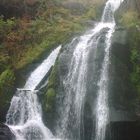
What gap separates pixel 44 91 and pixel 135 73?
4.74 metres

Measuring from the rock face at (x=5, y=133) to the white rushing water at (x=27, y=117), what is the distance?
1.10ft

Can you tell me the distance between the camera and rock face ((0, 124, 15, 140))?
62.7ft

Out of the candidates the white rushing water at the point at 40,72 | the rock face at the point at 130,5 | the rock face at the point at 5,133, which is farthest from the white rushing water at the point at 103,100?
the rock face at the point at 130,5

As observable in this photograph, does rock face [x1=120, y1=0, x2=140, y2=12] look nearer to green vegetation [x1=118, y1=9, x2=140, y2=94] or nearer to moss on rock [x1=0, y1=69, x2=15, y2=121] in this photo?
green vegetation [x1=118, y1=9, x2=140, y2=94]

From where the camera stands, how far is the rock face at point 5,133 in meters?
19.1

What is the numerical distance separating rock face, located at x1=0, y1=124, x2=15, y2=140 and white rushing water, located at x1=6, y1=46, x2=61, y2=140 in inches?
13.2

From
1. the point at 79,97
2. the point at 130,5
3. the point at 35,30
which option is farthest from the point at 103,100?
the point at 130,5

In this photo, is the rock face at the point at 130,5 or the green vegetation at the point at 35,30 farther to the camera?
the rock face at the point at 130,5

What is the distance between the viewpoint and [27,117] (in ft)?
68.7

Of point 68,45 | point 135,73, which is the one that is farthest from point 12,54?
point 135,73

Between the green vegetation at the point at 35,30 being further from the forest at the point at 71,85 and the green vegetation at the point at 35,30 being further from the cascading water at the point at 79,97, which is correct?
the cascading water at the point at 79,97

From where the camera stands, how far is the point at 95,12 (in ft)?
104

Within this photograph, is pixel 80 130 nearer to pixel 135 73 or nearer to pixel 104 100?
pixel 104 100

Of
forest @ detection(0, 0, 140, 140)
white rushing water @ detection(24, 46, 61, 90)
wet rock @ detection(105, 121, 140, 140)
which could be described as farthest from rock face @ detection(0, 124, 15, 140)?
wet rock @ detection(105, 121, 140, 140)
